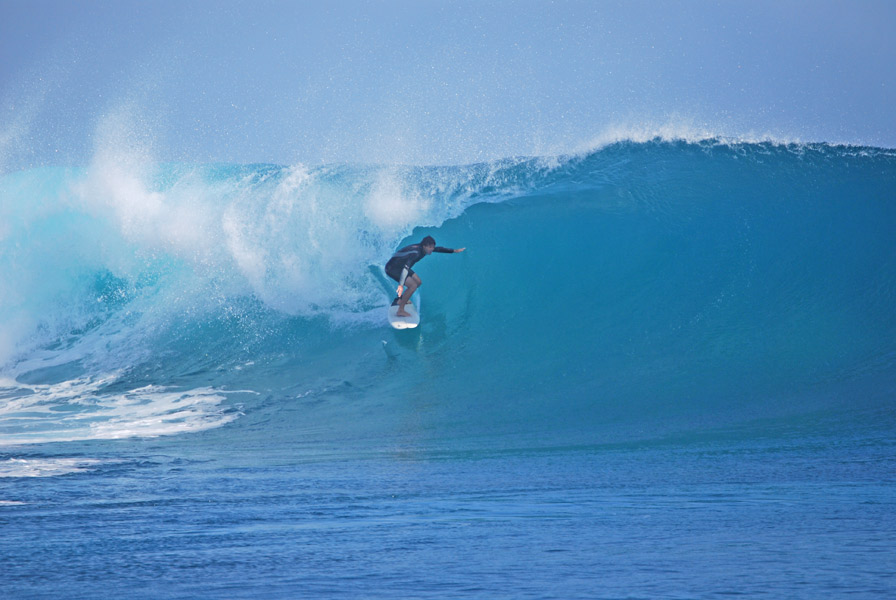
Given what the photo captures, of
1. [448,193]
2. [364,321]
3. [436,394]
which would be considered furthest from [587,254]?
[436,394]

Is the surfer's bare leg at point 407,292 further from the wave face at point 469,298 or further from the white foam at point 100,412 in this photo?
the white foam at point 100,412

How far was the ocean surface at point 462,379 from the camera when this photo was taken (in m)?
2.74

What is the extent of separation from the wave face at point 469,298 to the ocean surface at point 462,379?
0.13 ft

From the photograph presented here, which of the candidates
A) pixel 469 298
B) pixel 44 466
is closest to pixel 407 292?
pixel 469 298

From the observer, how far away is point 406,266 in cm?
778

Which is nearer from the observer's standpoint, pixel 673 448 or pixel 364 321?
pixel 673 448

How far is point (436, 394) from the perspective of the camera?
260 inches

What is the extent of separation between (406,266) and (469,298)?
1.16 meters

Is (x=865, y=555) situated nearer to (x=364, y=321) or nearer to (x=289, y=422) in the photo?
(x=289, y=422)

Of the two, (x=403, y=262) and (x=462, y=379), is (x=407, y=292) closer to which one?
(x=403, y=262)

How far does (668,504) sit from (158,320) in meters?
7.10

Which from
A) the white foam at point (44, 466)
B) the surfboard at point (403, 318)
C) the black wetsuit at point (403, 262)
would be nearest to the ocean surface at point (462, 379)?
the white foam at point (44, 466)

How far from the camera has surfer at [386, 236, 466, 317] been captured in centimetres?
780

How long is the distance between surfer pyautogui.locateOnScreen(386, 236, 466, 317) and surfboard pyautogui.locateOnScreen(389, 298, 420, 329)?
0.15 ft
